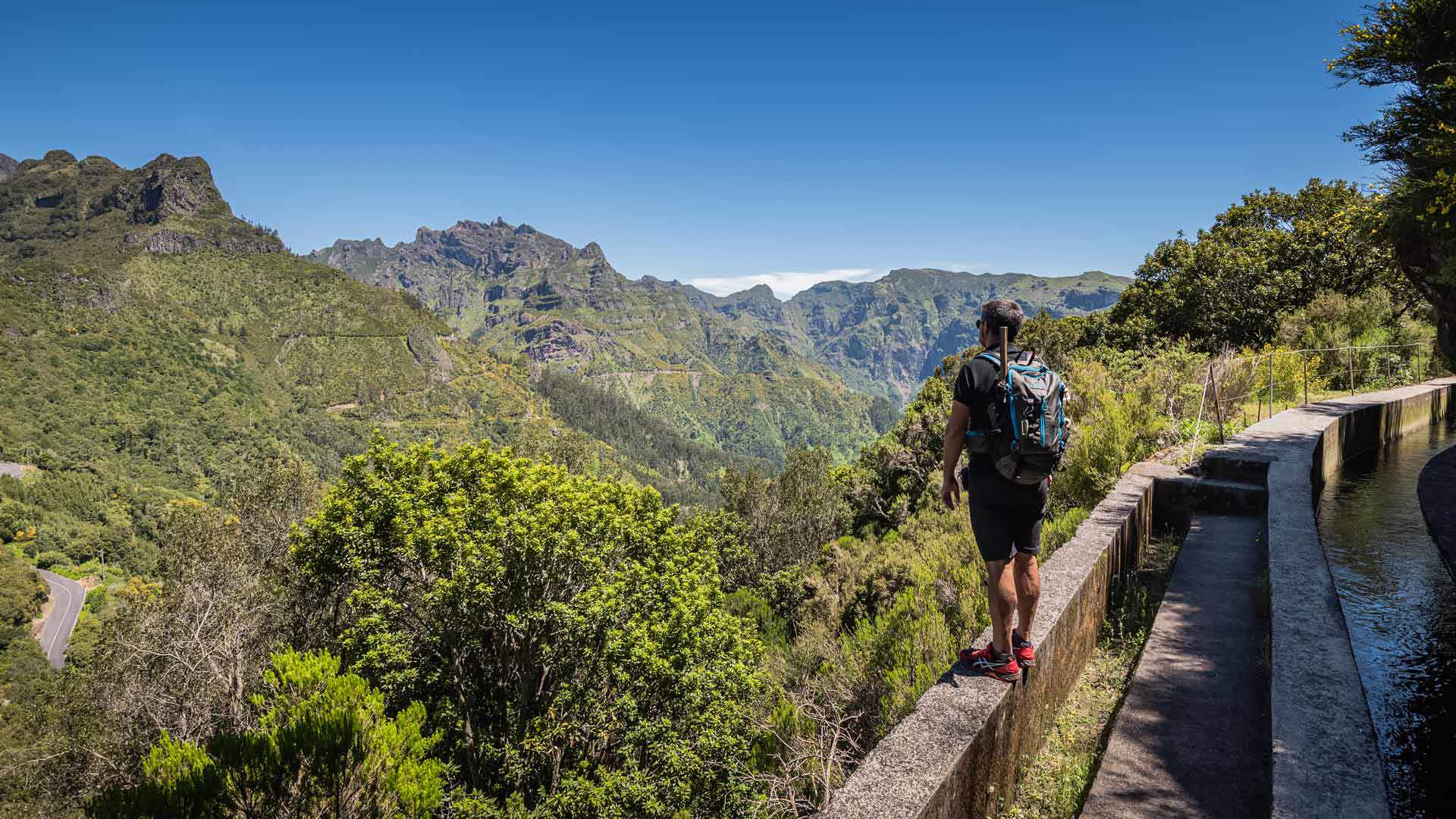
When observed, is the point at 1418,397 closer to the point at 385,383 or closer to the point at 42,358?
the point at 385,383

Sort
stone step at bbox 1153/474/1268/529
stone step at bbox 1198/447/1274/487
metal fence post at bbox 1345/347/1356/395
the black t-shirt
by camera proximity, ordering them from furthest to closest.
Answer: metal fence post at bbox 1345/347/1356/395
stone step at bbox 1198/447/1274/487
stone step at bbox 1153/474/1268/529
the black t-shirt

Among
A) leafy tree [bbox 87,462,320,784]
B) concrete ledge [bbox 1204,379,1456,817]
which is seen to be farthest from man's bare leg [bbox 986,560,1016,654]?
leafy tree [bbox 87,462,320,784]

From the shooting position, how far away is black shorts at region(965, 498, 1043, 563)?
2709 millimetres

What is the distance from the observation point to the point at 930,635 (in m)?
4.13

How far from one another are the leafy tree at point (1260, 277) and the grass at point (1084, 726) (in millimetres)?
16860

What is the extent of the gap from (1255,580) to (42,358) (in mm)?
190265

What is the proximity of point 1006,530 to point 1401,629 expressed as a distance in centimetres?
249

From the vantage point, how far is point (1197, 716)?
111 inches

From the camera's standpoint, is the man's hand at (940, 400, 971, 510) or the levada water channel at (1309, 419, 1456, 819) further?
the man's hand at (940, 400, 971, 510)

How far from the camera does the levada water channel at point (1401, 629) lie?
2.25 meters

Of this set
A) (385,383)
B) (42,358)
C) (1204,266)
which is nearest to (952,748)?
(1204,266)

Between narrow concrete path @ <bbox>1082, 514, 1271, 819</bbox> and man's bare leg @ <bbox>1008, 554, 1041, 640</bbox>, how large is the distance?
586 mm

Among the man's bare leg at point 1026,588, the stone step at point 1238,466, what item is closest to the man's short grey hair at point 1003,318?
the man's bare leg at point 1026,588

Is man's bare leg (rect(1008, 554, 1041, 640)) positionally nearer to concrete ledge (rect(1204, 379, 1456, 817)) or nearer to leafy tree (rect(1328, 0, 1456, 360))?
concrete ledge (rect(1204, 379, 1456, 817))
